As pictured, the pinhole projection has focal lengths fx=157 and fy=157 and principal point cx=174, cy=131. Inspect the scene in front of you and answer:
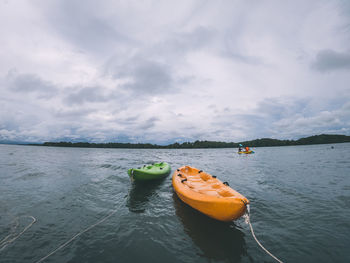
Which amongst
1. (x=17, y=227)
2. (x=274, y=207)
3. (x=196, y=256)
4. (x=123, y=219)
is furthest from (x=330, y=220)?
(x=17, y=227)

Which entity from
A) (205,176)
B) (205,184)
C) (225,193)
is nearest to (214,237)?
(225,193)

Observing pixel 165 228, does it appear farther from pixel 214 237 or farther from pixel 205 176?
pixel 205 176

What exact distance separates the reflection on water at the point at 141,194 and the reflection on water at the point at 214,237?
235cm

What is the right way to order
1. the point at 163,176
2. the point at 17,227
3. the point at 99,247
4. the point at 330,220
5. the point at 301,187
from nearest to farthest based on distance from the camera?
the point at 99,247 → the point at 17,227 → the point at 330,220 → the point at 301,187 → the point at 163,176

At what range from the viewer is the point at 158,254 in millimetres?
4879

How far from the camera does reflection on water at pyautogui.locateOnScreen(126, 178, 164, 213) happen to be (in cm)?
851

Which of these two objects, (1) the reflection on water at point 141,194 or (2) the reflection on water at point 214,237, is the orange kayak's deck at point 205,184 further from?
A: (1) the reflection on water at point 141,194

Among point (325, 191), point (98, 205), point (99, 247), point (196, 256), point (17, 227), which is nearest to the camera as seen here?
point (196, 256)

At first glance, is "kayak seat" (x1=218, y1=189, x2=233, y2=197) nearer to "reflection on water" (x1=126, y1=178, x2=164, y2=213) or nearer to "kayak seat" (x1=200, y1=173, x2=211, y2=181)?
"reflection on water" (x1=126, y1=178, x2=164, y2=213)

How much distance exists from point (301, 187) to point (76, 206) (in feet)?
49.9

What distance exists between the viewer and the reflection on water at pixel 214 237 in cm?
487

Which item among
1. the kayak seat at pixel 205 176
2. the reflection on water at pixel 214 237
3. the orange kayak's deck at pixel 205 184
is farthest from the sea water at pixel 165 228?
the kayak seat at pixel 205 176

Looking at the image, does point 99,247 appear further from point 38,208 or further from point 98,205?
point 38,208

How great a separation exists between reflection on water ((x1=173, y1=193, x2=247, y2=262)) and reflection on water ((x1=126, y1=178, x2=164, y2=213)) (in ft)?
7.70
